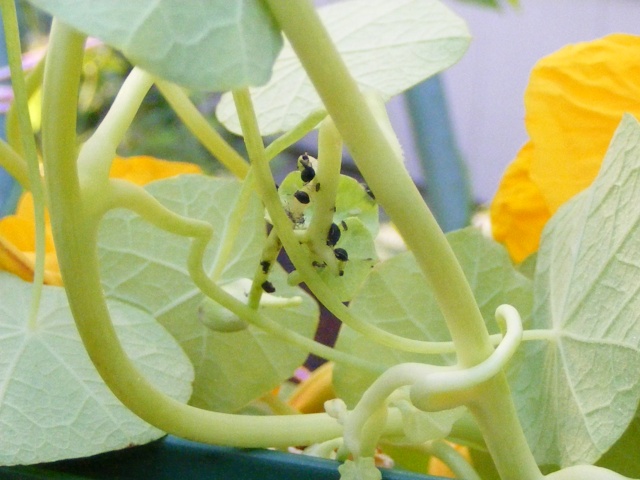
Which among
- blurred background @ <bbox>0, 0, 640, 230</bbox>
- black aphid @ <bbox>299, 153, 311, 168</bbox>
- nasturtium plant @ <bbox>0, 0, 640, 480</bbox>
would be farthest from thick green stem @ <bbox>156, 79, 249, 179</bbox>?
blurred background @ <bbox>0, 0, 640, 230</bbox>

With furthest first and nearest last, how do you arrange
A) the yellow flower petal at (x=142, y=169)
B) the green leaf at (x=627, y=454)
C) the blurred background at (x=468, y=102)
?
the blurred background at (x=468, y=102) < the yellow flower petal at (x=142, y=169) < the green leaf at (x=627, y=454)

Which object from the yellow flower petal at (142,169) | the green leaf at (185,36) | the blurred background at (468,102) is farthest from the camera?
the blurred background at (468,102)

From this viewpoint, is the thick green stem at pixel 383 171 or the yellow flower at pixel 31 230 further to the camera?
the yellow flower at pixel 31 230

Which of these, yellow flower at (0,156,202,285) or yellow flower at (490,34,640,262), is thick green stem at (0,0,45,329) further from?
yellow flower at (490,34,640,262)

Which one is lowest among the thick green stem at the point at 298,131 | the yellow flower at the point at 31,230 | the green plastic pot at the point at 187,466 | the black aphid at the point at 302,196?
the green plastic pot at the point at 187,466

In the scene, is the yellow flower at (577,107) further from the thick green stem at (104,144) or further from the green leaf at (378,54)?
the thick green stem at (104,144)

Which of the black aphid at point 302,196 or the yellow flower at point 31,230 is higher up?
the black aphid at point 302,196

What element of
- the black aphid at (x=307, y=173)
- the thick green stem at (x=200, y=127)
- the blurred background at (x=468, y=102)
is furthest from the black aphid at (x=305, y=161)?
the blurred background at (x=468, y=102)

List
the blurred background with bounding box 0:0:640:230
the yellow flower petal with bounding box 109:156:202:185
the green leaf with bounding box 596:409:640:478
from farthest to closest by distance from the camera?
the blurred background with bounding box 0:0:640:230, the yellow flower petal with bounding box 109:156:202:185, the green leaf with bounding box 596:409:640:478
